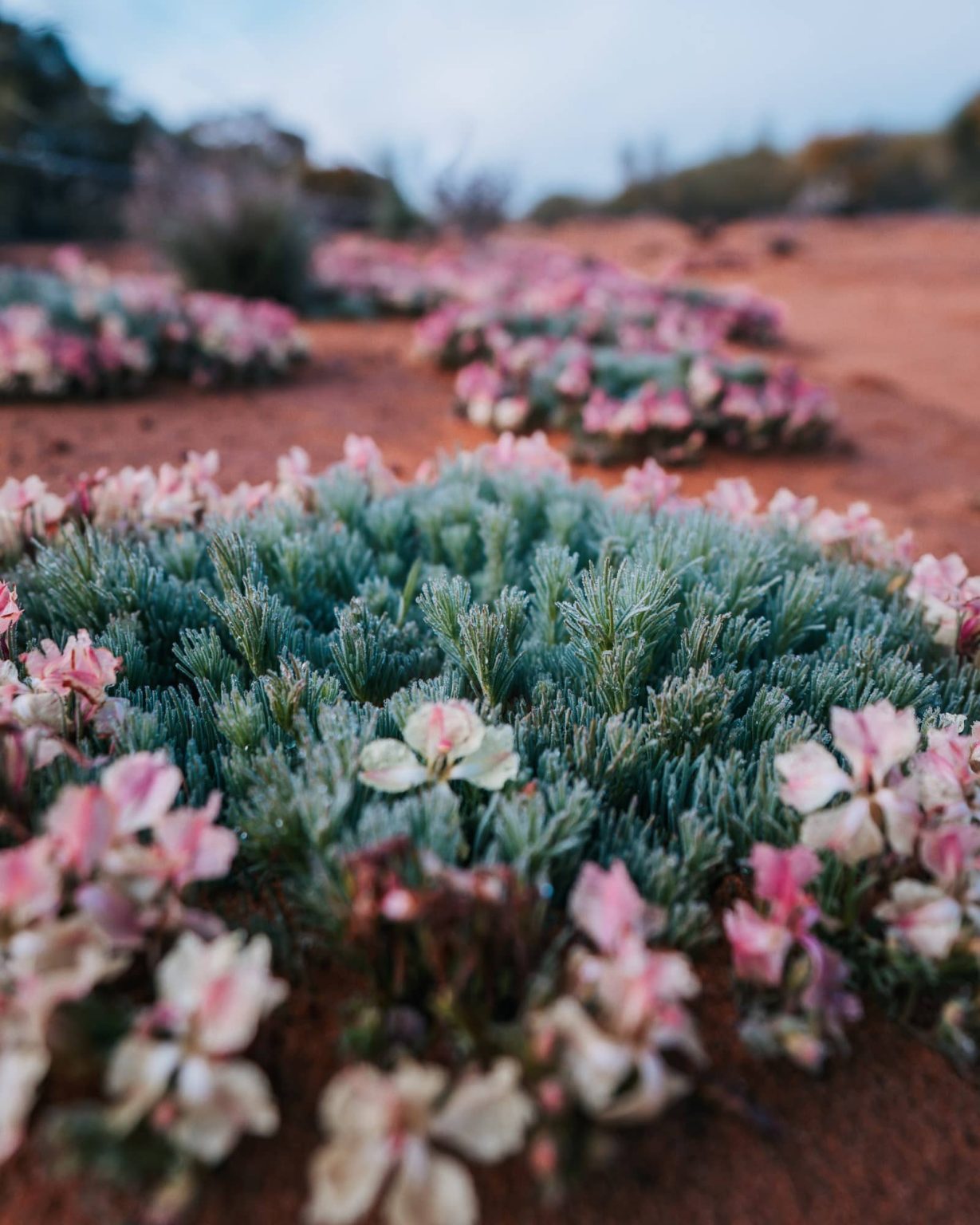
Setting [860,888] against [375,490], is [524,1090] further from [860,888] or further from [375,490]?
[375,490]

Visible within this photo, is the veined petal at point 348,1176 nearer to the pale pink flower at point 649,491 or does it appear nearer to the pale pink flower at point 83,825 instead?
the pale pink flower at point 83,825

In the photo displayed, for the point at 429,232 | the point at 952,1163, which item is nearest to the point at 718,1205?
the point at 952,1163

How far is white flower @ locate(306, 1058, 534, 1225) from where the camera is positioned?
2.79 ft

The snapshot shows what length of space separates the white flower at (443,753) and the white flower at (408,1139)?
40 cm

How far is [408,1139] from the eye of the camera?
879 millimetres

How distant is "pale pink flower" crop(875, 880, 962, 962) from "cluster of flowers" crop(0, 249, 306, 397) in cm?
462

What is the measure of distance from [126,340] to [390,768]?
469 cm

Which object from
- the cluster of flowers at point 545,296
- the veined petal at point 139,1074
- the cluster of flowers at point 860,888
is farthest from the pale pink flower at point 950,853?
the cluster of flowers at point 545,296

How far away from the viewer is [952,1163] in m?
1.10

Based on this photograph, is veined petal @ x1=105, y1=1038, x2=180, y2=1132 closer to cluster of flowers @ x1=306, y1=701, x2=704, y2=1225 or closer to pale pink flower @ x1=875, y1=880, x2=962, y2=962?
cluster of flowers @ x1=306, y1=701, x2=704, y2=1225

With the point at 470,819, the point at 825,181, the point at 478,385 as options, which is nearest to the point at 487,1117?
the point at 470,819

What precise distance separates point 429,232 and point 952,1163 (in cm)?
1569

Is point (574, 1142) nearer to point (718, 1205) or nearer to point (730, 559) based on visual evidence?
point (718, 1205)

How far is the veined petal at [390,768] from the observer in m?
1.23
